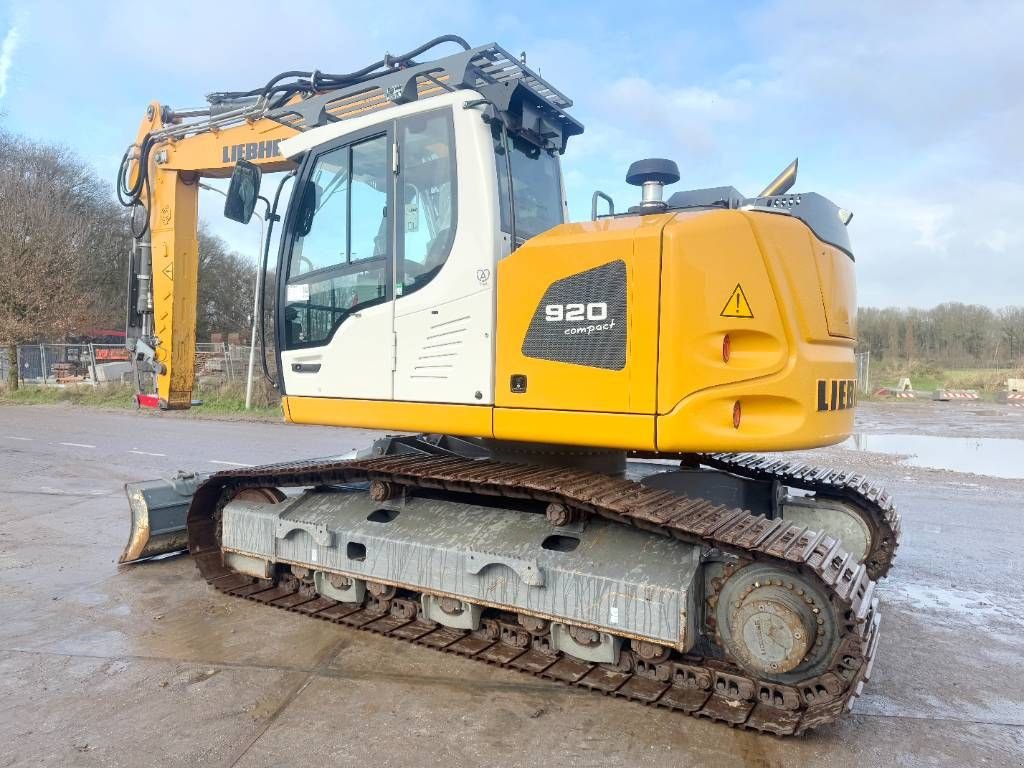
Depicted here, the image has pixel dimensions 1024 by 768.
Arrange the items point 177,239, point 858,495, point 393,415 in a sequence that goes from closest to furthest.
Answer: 1. point 393,415
2. point 858,495
3. point 177,239

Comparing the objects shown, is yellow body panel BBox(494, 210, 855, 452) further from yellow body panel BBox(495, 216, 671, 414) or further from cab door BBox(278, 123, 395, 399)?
cab door BBox(278, 123, 395, 399)

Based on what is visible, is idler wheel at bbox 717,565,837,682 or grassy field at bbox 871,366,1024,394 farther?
grassy field at bbox 871,366,1024,394

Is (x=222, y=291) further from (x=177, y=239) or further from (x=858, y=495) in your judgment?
(x=858, y=495)

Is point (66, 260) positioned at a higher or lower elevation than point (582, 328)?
higher

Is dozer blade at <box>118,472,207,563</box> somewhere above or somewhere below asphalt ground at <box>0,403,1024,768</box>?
above

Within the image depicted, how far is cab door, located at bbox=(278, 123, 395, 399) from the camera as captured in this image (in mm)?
4395

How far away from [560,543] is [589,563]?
0.35m

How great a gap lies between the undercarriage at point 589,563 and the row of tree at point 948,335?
3076cm

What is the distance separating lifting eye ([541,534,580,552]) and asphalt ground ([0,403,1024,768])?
0.69 metres

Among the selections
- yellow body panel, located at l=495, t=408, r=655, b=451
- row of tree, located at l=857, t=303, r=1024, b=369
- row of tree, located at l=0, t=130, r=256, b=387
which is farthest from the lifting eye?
row of tree, located at l=857, t=303, r=1024, b=369

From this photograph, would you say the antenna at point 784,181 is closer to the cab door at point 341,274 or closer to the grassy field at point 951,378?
the cab door at point 341,274

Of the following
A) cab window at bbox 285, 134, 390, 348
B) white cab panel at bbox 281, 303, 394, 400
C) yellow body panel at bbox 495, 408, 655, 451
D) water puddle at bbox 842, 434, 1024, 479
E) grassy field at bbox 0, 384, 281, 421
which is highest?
cab window at bbox 285, 134, 390, 348

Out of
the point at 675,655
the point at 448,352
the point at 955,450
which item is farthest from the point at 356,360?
A: the point at 955,450

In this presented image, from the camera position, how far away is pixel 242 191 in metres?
4.91
